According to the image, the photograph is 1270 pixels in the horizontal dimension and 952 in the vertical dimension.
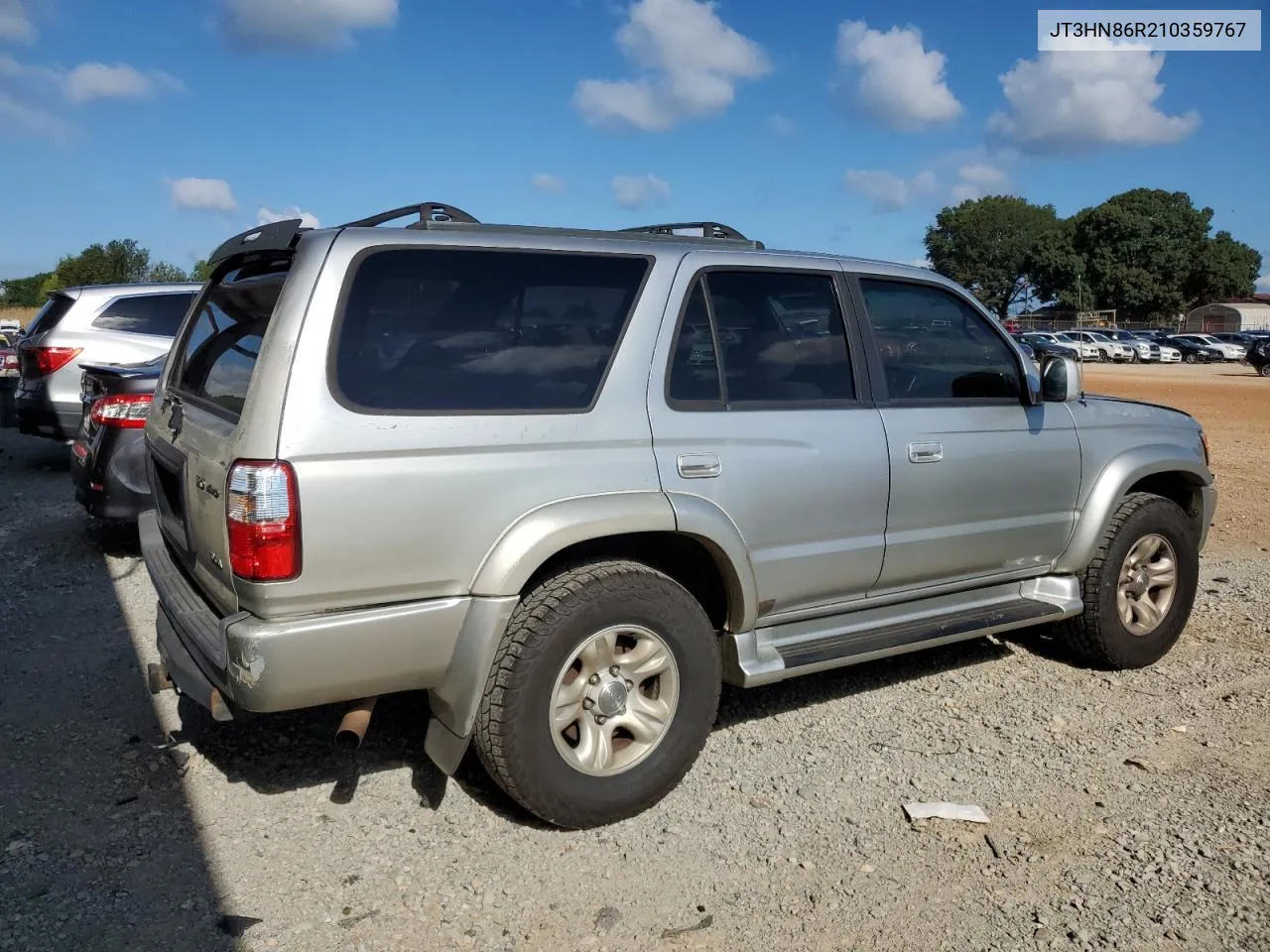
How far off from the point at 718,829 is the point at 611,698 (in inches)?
22.6

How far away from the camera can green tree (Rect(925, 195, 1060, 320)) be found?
4158 inches

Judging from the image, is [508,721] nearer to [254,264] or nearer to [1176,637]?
[254,264]

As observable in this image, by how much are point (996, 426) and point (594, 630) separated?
2.11 meters

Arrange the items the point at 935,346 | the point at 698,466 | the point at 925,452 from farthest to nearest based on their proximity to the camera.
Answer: the point at 935,346
the point at 925,452
the point at 698,466

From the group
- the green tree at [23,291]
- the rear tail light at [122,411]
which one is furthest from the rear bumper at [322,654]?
the green tree at [23,291]

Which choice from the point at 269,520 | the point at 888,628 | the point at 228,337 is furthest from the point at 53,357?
the point at 888,628

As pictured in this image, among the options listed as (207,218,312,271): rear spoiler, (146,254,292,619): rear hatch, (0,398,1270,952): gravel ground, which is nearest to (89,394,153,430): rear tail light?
(0,398,1270,952): gravel ground

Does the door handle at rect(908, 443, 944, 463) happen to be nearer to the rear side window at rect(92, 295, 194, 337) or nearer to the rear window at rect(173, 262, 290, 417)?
the rear window at rect(173, 262, 290, 417)

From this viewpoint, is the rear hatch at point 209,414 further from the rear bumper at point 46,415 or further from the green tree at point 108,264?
the green tree at point 108,264

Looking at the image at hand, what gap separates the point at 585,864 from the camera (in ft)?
10.9

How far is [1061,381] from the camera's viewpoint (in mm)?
4605

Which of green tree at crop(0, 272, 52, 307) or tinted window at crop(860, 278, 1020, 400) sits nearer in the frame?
tinted window at crop(860, 278, 1020, 400)

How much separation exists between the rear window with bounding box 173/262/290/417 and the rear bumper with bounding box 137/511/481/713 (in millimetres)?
730

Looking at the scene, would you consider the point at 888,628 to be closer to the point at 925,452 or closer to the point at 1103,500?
the point at 925,452
